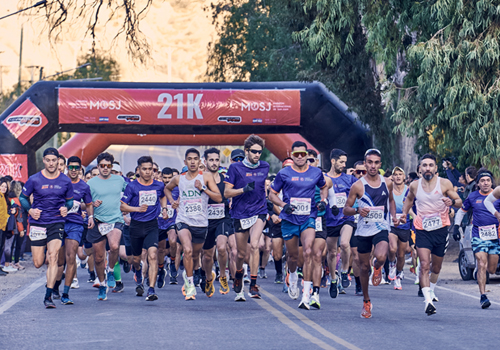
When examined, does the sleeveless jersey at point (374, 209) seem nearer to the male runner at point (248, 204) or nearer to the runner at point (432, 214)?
the runner at point (432, 214)

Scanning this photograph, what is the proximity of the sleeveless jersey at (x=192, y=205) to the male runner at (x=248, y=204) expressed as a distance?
451 mm

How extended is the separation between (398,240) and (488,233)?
2554mm

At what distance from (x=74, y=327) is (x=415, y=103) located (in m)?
11.9

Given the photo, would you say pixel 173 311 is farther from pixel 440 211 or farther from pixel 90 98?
pixel 90 98

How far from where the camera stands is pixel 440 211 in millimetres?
11500

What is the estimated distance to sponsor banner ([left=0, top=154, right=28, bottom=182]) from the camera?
2506cm

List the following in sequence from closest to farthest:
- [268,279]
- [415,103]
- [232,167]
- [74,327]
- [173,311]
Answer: [74,327] → [173,311] → [232,167] → [268,279] → [415,103]

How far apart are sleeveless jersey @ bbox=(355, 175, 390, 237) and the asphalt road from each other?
109 centimetres

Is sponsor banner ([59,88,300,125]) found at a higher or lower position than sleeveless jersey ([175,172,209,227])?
higher

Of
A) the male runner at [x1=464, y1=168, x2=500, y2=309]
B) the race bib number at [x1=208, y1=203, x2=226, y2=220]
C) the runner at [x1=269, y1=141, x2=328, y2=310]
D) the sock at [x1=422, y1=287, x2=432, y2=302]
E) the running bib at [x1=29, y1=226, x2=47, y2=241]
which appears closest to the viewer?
the sock at [x1=422, y1=287, x2=432, y2=302]

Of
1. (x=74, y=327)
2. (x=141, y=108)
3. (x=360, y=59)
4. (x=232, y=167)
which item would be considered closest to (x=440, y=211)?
(x=232, y=167)

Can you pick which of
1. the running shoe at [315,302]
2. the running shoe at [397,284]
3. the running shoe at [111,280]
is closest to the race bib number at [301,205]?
the running shoe at [315,302]

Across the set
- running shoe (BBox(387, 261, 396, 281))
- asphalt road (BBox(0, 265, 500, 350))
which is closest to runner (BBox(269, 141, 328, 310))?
asphalt road (BBox(0, 265, 500, 350))

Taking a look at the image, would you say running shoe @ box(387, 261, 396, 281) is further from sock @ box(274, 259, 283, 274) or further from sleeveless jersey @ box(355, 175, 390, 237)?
sleeveless jersey @ box(355, 175, 390, 237)
